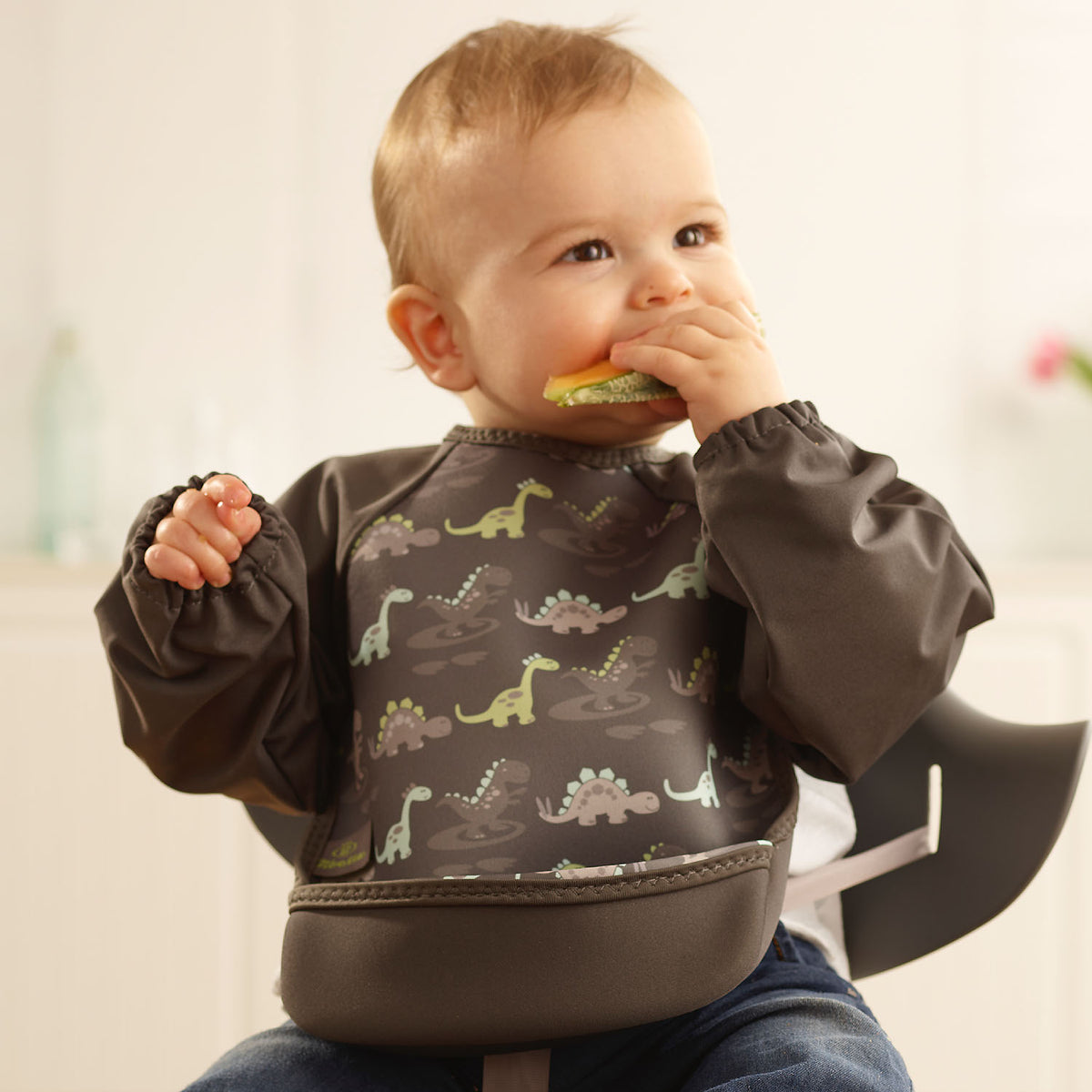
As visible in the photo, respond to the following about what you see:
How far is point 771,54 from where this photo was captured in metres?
2.27

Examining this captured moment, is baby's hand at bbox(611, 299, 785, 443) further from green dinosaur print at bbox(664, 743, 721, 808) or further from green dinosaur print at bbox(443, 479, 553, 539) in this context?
green dinosaur print at bbox(664, 743, 721, 808)

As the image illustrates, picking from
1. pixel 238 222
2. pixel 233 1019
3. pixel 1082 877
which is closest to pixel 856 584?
pixel 1082 877

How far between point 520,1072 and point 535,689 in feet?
0.84

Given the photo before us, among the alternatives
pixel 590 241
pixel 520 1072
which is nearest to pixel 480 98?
pixel 590 241

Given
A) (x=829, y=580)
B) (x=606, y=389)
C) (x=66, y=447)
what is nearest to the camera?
(x=829, y=580)

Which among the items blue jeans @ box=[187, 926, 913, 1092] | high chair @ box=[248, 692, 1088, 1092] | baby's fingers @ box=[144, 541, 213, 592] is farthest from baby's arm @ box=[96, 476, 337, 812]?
blue jeans @ box=[187, 926, 913, 1092]

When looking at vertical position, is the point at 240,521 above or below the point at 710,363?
below

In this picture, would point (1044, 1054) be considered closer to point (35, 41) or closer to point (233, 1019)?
point (233, 1019)

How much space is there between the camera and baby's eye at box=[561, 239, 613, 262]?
0.97m

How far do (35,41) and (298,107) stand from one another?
0.47m

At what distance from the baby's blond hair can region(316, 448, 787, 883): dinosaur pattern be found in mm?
215

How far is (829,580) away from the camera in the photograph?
83cm

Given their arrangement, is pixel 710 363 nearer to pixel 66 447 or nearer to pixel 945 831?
pixel 945 831

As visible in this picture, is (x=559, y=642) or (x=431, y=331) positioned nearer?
(x=559, y=642)
